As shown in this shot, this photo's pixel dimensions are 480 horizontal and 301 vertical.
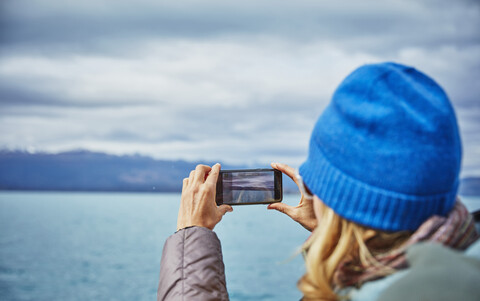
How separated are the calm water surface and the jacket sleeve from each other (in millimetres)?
19190

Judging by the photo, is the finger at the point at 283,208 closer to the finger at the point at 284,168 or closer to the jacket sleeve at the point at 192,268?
the finger at the point at 284,168

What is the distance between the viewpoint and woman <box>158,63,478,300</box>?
1.15 metres

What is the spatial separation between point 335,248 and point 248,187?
682mm

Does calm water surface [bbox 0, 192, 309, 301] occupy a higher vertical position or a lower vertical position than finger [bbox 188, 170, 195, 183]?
lower

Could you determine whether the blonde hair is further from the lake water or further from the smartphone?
the lake water

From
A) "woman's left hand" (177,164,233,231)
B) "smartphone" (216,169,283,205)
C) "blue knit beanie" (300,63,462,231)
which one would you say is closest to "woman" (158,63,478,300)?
"blue knit beanie" (300,63,462,231)

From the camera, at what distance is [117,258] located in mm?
53562

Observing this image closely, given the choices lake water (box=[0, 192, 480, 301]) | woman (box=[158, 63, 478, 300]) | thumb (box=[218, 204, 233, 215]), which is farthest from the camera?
lake water (box=[0, 192, 480, 301])

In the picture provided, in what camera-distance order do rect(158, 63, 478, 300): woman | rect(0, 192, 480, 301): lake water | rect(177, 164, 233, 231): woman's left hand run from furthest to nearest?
rect(0, 192, 480, 301): lake water < rect(177, 164, 233, 231): woman's left hand < rect(158, 63, 478, 300): woman

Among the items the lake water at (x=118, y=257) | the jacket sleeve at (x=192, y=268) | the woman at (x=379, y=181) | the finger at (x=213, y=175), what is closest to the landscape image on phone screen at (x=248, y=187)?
the finger at (x=213, y=175)

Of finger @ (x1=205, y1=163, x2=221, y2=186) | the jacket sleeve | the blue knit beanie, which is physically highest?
the blue knit beanie

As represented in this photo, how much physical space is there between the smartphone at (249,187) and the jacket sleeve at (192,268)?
0.37 metres

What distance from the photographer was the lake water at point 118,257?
3806 centimetres

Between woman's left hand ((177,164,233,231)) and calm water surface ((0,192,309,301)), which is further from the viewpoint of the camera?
calm water surface ((0,192,309,301))
